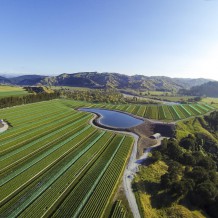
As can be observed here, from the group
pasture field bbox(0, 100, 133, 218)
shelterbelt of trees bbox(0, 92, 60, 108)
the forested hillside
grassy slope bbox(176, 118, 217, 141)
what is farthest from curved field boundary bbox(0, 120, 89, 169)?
shelterbelt of trees bbox(0, 92, 60, 108)

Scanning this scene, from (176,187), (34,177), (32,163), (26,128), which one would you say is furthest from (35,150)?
(176,187)

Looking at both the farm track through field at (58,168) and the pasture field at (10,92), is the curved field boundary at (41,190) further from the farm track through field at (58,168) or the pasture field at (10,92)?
the pasture field at (10,92)

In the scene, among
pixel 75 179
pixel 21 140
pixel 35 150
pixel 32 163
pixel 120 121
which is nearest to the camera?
pixel 75 179

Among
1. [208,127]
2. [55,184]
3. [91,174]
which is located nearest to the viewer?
[55,184]

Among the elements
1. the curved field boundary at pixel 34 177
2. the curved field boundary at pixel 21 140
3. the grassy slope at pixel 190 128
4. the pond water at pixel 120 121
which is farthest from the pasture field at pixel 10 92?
the grassy slope at pixel 190 128

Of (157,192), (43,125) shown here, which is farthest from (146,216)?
(43,125)

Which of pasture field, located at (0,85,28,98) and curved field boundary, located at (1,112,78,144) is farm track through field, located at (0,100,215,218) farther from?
pasture field, located at (0,85,28,98)

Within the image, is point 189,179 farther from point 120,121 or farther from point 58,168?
point 120,121

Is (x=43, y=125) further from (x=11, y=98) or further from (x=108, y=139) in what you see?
(x=11, y=98)
